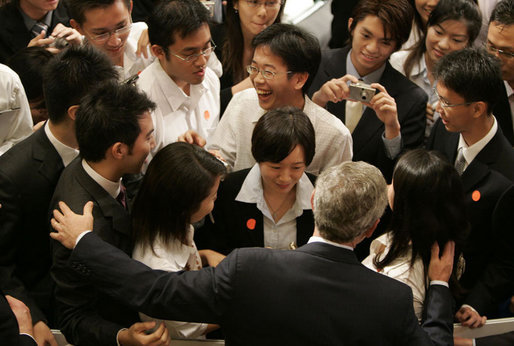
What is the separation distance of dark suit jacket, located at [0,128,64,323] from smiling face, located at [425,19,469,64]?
2.27 meters

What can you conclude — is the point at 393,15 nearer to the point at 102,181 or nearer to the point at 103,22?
the point at 103,22

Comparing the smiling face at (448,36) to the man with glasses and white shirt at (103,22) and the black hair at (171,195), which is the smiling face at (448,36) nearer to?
the man with glasses and white shirt at (103,22)

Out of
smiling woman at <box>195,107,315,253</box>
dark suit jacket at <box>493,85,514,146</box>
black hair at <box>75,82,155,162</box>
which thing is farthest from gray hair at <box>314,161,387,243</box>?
dark suit jacket at <box>493,85,514,146</box>

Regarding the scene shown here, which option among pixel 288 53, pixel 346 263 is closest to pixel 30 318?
pixel 346 263

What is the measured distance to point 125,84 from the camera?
2373mm

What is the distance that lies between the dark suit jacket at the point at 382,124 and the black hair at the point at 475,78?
1.72 feet

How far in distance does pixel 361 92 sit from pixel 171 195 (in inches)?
49.6

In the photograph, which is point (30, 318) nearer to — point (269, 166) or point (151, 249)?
point (151, 249)

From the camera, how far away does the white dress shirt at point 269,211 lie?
103 inches

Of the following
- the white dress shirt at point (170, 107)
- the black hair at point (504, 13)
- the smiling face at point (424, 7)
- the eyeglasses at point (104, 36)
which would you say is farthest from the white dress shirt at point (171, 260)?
the smiling face at point (424, 7)

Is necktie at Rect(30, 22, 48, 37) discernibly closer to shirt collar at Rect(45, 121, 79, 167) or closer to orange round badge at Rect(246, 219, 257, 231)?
shirt collar at Rect(45, 121, 79, 167)

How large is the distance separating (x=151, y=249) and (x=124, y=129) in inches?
18.5

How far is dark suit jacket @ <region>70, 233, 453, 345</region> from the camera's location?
5.92 feet

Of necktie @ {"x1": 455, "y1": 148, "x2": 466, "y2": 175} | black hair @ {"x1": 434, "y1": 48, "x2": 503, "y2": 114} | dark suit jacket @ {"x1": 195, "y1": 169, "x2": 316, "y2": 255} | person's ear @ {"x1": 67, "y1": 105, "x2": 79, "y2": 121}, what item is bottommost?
dark suit jacket @ {"x1": 195, "y1": 169, "x2": 316, "y2": 255}
